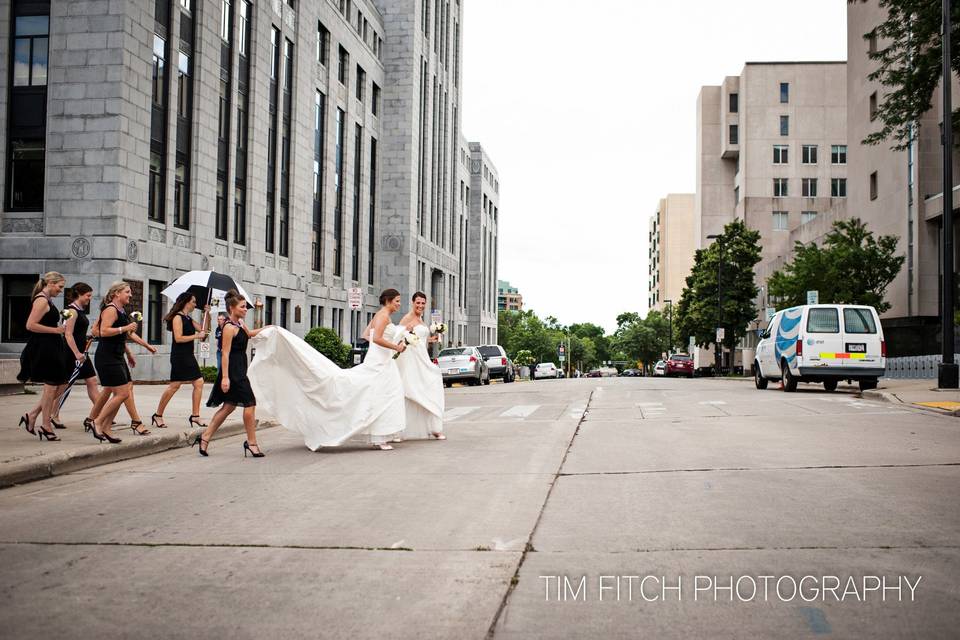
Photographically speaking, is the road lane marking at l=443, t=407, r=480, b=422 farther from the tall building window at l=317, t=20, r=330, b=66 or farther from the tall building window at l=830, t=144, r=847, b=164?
the tall building window at l=830, t=144, r=847, b=164

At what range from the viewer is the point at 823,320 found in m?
22.2

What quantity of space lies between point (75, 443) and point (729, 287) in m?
56.6

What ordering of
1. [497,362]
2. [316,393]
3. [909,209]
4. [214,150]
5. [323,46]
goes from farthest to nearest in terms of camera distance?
[323,46]
[497,362]
[909,209]
[214,150]
[316,393]

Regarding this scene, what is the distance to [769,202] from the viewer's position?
7881 cm

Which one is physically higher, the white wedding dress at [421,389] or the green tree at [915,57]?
the green tree at [915,57]

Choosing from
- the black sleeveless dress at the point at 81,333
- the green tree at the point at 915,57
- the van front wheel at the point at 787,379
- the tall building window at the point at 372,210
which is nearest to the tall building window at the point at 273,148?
the tall building window at the point at 372,210

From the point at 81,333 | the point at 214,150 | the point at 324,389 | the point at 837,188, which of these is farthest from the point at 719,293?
the point at 81,333

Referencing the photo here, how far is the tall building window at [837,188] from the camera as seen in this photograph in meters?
78.2

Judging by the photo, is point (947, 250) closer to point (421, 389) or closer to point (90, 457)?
point (421, 389)

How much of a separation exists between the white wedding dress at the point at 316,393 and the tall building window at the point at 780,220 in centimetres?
7397

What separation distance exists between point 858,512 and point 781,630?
2.79 m

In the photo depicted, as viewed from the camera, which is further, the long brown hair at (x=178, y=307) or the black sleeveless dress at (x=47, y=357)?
the long brown hair at (x=178, y=307)

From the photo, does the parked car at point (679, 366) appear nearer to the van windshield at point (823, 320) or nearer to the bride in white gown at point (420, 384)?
the van windshield at point (823, 320)

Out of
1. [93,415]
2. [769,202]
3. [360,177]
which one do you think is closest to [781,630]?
[93,415]
